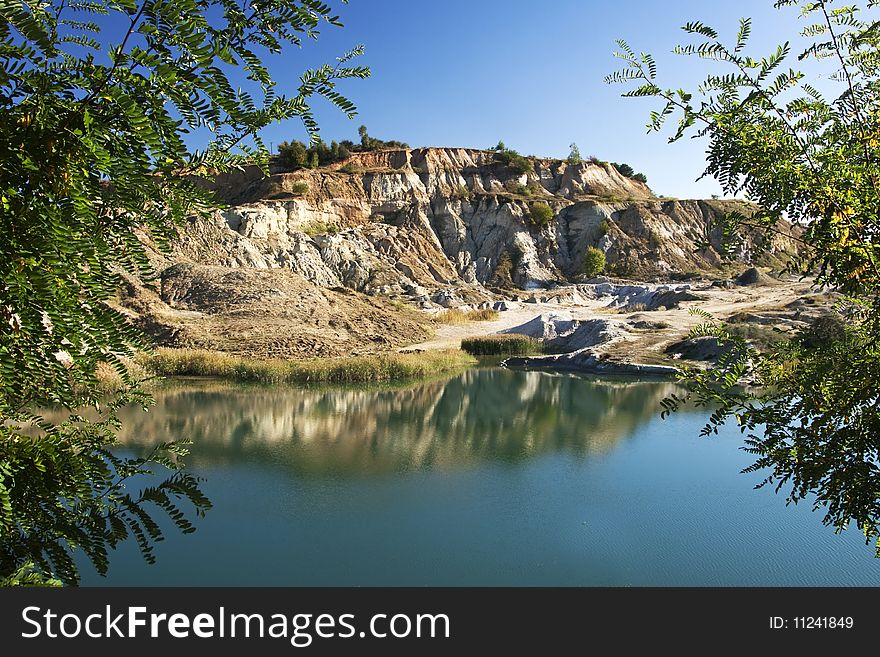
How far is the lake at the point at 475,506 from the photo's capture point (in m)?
8.40

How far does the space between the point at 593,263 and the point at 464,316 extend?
1949 cm

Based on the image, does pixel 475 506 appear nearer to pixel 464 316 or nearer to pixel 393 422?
pixel 393 422

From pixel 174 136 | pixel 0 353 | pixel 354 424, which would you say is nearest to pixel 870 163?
pixel 174 136

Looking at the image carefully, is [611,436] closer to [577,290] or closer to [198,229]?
[198,229]

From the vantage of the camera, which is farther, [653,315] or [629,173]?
[629,173]

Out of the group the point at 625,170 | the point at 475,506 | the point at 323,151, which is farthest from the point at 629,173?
the point at 475,506

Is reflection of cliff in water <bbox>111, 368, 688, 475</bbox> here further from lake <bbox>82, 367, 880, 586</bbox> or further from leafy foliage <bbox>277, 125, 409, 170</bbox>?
leafy foliage <bbox>277, 125, 409, 170</bbox>

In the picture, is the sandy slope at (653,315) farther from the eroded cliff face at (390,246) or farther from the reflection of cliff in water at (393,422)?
the reflection of cliff in water at (393,422)

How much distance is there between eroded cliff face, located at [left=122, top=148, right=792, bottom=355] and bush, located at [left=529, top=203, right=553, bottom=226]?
25 cm

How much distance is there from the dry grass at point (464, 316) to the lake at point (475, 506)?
22508 millimetres

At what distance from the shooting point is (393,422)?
18.7m

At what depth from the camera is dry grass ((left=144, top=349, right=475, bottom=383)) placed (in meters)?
25.4

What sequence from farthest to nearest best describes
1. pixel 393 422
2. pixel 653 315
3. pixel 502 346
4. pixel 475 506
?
1. pixel 653 315
2. pixel 502 346
3. pixel 393 422
4. pixel 475 506

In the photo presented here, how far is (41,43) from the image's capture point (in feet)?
6.79
